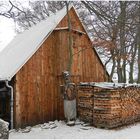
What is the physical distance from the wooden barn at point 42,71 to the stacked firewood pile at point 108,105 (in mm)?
1432

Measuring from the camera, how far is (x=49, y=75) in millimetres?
15234

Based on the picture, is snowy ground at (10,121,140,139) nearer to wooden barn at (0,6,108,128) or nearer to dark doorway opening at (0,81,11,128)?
wooden barn at (0,6,108,128)

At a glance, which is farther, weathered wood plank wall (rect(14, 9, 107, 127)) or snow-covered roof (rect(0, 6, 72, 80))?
weathered wood plank wall (rect(14, 9, 107, 127))

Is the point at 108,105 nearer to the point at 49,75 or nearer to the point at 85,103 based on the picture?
the point at 85,103

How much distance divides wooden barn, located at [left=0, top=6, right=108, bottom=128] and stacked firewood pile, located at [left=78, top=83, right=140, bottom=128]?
143 centimetres

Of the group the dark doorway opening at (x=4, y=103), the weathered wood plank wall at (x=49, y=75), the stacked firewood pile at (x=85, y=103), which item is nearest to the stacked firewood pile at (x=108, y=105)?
the stacked firewood pile at (x=85, y=103)

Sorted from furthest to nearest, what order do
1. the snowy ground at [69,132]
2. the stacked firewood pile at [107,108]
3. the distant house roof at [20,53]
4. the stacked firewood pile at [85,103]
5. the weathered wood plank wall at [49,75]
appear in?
the stacked firewood pile at [85,103] < the weathered wood plank wall at [49,75] < the stacked firewood pile at [107,108] < the distant house roof at [20,53] < the snowy ground at [69,132]

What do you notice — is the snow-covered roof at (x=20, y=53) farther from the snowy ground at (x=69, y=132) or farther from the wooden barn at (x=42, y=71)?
the snowy ground at (x=69, y=132)

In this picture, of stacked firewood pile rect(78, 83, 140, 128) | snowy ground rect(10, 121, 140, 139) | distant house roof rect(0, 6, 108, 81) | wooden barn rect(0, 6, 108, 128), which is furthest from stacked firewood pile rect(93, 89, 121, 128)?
distant house roof rect(0, 6, 108, 81)

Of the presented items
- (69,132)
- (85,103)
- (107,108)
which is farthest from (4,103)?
(107,108)

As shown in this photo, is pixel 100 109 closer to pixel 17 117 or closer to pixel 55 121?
pixel 55 121

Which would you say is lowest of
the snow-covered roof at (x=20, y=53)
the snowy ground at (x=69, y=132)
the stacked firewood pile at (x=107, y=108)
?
the snowy ground at (x=69, y=132)

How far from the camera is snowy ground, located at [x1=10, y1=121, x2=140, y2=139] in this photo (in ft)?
40.3

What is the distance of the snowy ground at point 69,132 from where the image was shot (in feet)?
40.3
